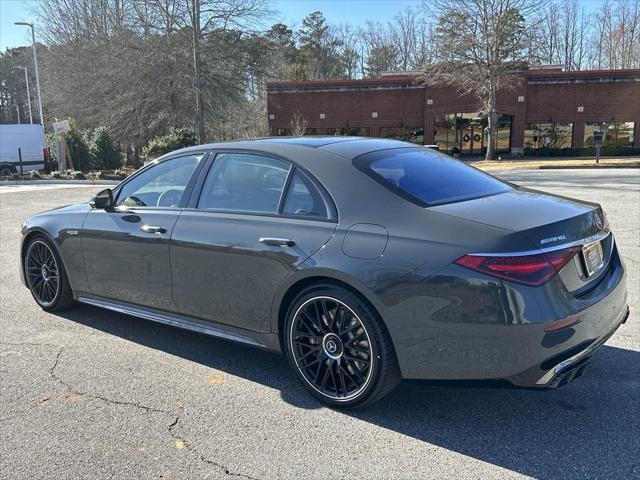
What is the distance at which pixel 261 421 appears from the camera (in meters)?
3.31

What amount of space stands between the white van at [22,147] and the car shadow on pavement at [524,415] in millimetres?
26272

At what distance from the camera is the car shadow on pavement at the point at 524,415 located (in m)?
2.85

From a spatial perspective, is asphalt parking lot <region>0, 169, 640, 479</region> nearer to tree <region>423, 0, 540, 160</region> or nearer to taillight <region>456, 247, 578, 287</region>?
taillight <region>456, 247, 578, 287</region>

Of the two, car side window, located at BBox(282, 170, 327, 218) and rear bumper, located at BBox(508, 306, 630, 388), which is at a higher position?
car side window, located at BBox(282, 170, 327, 218)

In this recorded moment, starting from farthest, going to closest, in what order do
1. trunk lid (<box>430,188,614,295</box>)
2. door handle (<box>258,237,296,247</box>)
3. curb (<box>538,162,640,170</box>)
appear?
curb (<box>538,162,640,170</box>), door handle (<box>258,237,296,247</box>), trunk lid (<box>430,188,614,295</box>)

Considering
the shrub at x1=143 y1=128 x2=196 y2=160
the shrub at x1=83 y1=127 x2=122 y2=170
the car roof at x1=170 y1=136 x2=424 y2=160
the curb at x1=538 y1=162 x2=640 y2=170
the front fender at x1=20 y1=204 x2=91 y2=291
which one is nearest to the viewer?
the car roof at x1=170 y1=136 x2=424 y2=160

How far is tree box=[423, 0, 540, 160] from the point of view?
3058cm

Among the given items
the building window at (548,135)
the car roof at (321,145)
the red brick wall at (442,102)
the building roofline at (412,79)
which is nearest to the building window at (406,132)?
the red brick wall at (442,102)

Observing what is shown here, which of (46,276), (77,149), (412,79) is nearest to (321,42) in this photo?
(412,79)

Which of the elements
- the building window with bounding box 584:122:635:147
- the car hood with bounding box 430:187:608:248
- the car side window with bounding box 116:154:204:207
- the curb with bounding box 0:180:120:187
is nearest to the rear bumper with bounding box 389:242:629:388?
the car hood with bounding box 430:187:608:248

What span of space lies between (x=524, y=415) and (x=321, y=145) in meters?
2.15

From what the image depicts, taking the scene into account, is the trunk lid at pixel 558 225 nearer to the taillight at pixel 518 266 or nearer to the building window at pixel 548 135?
the taillight at pixel 518 266

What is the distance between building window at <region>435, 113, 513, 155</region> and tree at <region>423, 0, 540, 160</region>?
550 centimetres

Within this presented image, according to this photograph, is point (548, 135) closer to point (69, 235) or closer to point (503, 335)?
point (69, 235)
